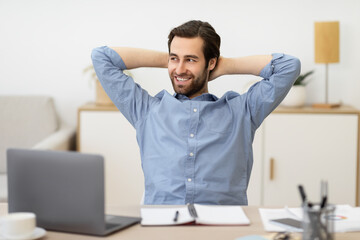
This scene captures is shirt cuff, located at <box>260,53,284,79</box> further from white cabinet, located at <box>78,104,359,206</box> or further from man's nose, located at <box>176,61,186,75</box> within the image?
white cabinet, located at <box>78,104,359,206</box>

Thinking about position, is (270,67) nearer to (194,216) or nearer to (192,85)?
(192,85)

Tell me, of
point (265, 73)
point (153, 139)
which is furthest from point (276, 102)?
point (153, 139)

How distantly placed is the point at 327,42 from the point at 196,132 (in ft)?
6.10

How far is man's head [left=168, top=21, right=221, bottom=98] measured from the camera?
2199mm

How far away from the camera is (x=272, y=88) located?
2176 millimetres

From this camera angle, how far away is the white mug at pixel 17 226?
1362 mm

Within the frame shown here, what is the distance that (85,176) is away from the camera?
137 cm

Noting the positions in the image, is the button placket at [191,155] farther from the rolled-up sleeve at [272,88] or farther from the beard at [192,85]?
the rolled-up sleeve at [272,88]

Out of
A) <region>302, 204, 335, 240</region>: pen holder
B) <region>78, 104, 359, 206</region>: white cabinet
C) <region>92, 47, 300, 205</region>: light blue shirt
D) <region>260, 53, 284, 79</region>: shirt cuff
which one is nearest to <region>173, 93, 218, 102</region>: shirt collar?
<region>92, 47, 300, 205</region>: light blue shirt

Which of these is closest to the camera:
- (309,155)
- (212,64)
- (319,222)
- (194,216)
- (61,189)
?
(319,222)

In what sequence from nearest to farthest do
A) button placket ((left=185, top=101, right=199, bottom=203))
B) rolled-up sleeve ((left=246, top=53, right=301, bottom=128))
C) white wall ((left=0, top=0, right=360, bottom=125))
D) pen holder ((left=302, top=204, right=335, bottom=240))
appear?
1. pen holder ((left=302, top=204, right=335, bottom=240))
2. button placket ((left=185, top=101, right=199, bottom=203))
3. rolled-up sleeve ((left=246, top=53, right=301, bottom=128))
4. white wall ((left=0, top=0, right=360, bottom=125))

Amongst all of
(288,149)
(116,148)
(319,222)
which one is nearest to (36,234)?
(319,222)

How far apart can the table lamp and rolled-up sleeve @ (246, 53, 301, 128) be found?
4.95ft

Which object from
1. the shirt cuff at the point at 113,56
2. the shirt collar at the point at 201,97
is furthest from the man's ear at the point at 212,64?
the shirt cuff at the point at 113,56
